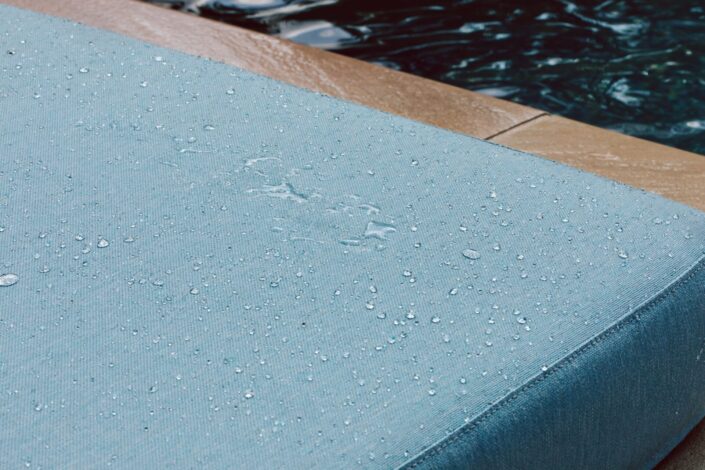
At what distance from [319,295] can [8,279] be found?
335 mm

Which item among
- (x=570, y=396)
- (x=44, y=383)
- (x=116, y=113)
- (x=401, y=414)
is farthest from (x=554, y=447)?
(x=116, y=113)

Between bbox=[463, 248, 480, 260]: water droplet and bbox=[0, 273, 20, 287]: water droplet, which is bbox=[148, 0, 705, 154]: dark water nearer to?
bbox=[463, 248, 480, 260]: water droplet

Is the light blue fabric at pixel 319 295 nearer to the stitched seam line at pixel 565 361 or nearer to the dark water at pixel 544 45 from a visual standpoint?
the stitched seam line at pixel 565 361

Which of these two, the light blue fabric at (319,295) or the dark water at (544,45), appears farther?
the dark water at (544,45)

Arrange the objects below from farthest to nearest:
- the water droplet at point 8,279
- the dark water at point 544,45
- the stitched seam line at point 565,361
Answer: the dark water at point 544,45, the water droplet at point 8,279, the stitched seam line at point 565,361

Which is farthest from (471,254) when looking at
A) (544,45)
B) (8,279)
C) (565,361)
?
(544,45)

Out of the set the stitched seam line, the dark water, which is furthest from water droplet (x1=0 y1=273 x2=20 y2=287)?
the dark water

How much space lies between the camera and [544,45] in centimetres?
290

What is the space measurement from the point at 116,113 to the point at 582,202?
2.12ft

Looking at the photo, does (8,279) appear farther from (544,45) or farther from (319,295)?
(544,45)

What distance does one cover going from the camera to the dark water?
2.60 meters

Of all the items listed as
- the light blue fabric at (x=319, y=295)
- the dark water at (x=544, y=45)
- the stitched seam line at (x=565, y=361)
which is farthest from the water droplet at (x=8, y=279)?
the dark water at (x=544, y=45)

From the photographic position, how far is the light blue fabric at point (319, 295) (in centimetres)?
84

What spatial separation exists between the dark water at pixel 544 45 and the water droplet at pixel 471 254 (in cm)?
158
